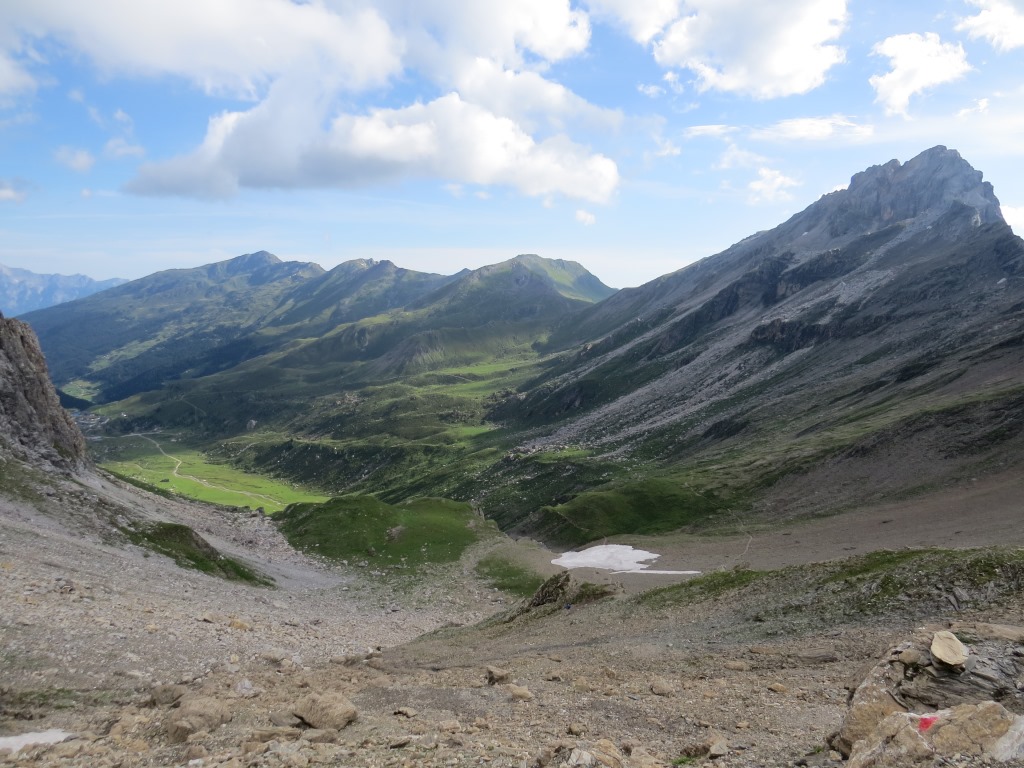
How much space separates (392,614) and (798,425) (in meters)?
118

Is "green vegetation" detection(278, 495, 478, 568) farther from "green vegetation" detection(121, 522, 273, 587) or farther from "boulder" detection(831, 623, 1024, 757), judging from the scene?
"boulder" detection(831, 623, 1024, 757)

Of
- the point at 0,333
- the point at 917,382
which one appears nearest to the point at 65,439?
the point at 0,333

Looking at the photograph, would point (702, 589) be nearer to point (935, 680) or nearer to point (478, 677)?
point (478, 677)

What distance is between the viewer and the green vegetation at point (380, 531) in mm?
87875

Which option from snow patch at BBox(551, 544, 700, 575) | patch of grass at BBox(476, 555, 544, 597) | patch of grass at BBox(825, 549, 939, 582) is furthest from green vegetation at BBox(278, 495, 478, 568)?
patch of grass at BBox(825, 549, 939, 582)

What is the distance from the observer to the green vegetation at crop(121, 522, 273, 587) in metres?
59.8

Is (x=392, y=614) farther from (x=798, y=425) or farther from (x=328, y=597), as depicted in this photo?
(x=798, y=425)

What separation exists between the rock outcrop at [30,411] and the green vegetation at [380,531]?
31761 millimetres

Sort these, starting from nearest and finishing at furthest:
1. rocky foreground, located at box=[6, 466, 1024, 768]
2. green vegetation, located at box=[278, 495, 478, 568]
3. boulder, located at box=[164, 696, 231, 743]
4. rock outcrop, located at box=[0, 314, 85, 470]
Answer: rocky foreground, located at box=[6, 466, 1024, 768]
boulder, located at box=[164, 696, 231, 743]
rock outcrop, located at box=[0, 314, 85, 470]
green vegetation, located at box=[278, 495, 478, 568]

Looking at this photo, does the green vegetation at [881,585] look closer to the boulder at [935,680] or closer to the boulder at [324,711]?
the boulder at [935,680]

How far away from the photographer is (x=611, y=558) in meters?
86.6

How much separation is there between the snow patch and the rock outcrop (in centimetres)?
6375

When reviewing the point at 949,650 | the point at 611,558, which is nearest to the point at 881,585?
the point at 949,650

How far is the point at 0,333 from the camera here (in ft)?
251
